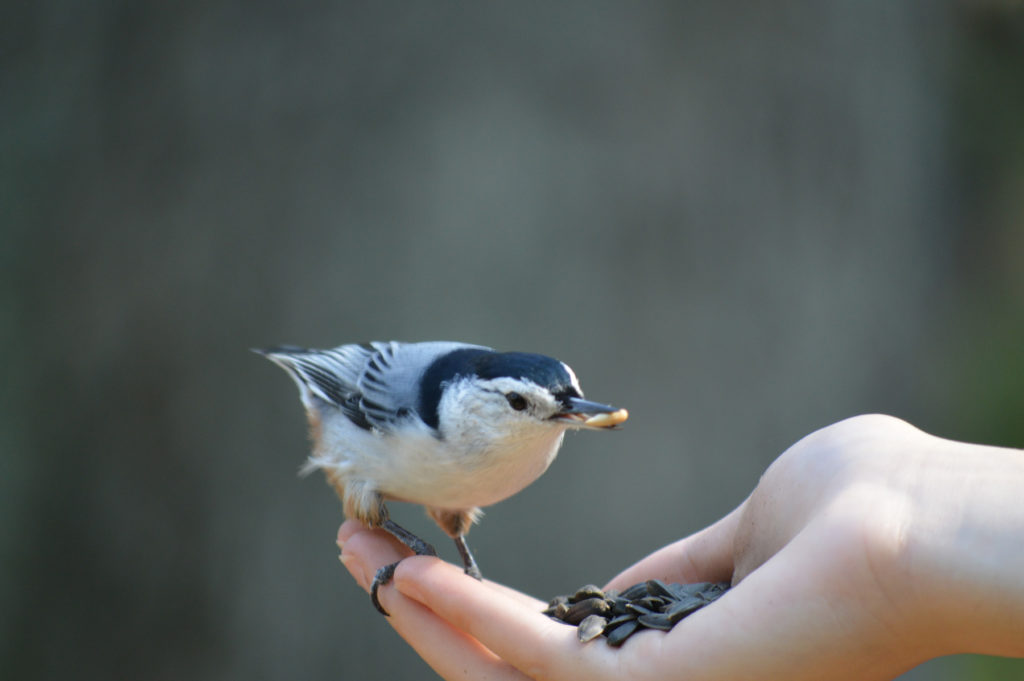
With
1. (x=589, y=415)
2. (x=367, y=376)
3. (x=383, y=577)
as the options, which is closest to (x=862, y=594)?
(x=589, y=415)

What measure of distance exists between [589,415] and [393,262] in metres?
1.29

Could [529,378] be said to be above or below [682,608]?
above

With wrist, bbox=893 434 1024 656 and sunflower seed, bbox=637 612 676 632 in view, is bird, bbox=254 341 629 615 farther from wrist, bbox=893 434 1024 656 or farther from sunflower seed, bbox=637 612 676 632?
wrist, bbox=893 434 1024 656

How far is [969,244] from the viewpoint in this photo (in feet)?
8.59

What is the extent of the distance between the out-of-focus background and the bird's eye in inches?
44.9

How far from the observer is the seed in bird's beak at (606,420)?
1021mm

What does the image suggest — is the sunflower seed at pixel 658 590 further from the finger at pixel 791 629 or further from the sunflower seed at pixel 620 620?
the finger at pixel 791 629

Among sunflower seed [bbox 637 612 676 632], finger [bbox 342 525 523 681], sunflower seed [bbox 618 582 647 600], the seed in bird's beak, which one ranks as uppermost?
the seed in bird's beak

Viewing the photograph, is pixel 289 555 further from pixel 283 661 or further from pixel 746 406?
pixel 746 406

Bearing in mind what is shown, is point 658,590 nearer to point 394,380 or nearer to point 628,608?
point 628,608

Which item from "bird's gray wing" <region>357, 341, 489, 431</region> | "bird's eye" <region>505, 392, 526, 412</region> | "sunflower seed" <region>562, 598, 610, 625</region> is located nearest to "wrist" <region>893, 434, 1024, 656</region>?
"sunflower seed" <region>562, 598, 610, 625</region>

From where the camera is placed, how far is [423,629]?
1147 millimetres

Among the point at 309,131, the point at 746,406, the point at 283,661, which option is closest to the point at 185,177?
the point at 309,131

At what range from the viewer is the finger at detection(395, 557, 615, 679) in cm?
96
